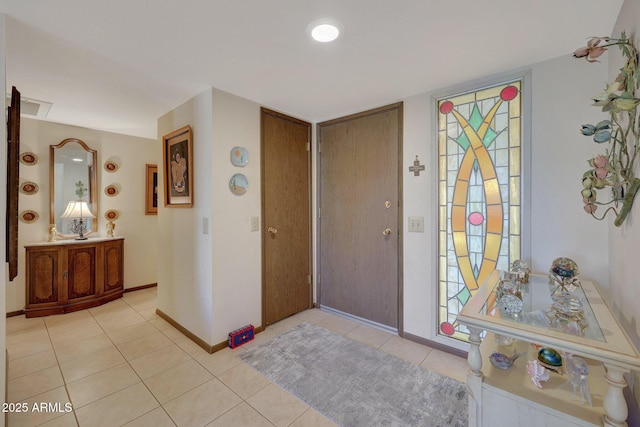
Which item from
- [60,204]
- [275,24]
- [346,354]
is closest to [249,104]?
[275,24]

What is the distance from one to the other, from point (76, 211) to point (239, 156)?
94.8 inches

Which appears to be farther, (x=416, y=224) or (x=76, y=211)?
(x=76, y=211)

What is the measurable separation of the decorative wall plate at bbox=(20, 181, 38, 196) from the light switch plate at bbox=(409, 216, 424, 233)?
13.9 feet

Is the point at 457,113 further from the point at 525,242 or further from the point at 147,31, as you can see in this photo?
the point at 147,31

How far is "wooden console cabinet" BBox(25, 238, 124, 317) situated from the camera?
2965 millimetres

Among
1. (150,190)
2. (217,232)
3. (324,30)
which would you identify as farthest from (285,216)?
(150,190)

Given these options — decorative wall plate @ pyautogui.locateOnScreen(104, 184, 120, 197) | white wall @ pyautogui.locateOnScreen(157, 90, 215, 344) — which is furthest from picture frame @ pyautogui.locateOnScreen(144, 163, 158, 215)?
white wall @ pyautogui.locateOnScreen(157, 90, 215, 344)

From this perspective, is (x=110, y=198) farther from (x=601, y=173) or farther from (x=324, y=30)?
(x=601, y=173)

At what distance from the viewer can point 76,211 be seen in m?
3.23

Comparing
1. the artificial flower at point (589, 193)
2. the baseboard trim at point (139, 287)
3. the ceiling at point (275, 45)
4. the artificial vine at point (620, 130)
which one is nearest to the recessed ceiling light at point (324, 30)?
the ceiling at point (275, 45)

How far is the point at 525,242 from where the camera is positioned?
74.7 inches

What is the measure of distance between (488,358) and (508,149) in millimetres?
1499

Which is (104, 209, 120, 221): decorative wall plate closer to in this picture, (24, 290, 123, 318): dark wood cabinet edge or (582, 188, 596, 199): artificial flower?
(24, 290, 123, 318): dark wood cabinet edge

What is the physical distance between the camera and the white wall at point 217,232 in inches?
90.2
